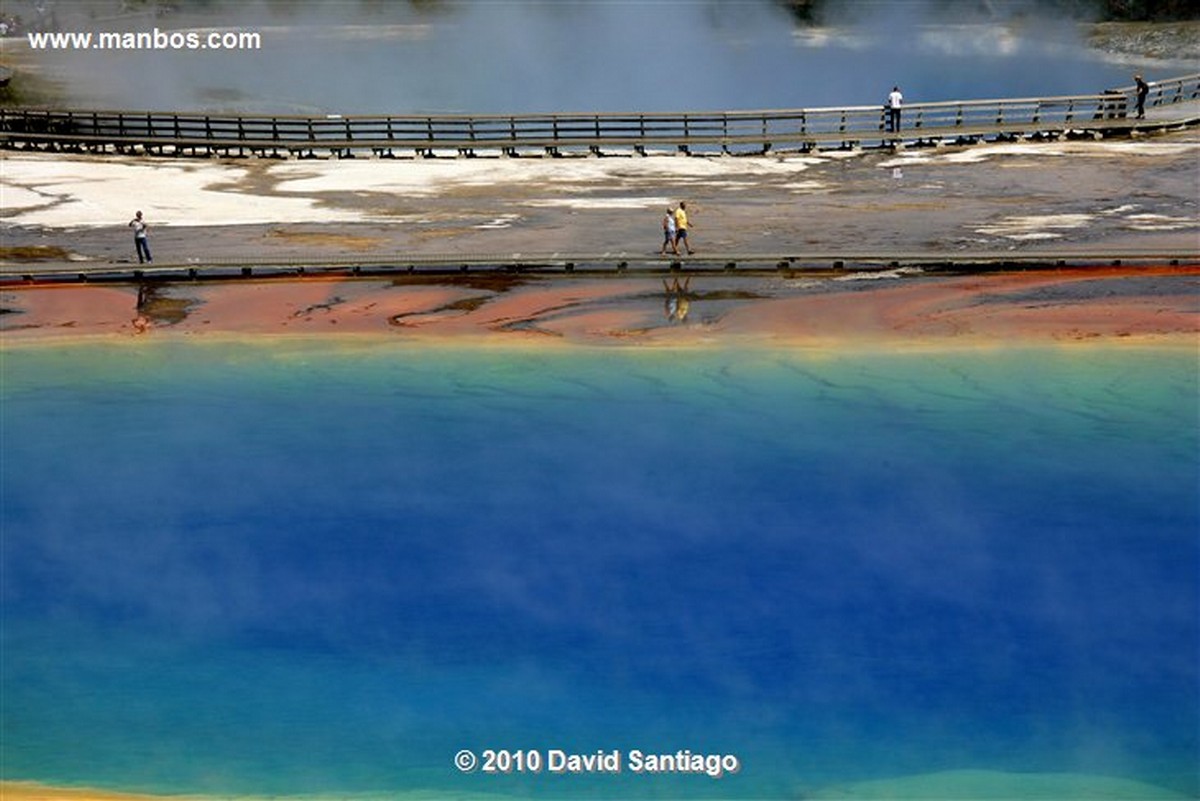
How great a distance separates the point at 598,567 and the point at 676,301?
11.3 metres

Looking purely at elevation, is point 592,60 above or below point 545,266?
above

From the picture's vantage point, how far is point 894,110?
1794 inches

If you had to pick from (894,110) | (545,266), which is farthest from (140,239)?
(894,110)

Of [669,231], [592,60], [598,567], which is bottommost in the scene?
[598,567]

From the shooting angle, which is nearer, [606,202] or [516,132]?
[606,202]

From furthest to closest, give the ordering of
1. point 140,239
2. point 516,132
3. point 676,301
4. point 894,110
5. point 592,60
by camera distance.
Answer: point 592,60 < point 516,132 < point 894,110 < point 140,239 < point 676,301

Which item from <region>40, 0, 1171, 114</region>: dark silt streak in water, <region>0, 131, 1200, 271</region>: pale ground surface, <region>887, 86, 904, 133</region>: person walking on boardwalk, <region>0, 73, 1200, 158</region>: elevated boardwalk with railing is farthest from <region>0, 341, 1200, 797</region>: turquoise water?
<region>40, 0, 1171, 114</region>: dark silt streak in water

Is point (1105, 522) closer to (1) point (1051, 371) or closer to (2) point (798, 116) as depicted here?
(1) point (1051, 371)

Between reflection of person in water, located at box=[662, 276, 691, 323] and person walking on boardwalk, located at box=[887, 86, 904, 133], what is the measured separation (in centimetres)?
1477

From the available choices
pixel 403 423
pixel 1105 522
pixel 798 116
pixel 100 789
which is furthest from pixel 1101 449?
pixel 798 116

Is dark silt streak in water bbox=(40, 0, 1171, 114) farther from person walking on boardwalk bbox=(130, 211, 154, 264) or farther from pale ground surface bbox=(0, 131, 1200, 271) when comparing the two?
person walking on boardwalk bbox=(130, 211, 154, 264)

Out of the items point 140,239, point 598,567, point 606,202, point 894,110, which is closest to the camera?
point 598,567

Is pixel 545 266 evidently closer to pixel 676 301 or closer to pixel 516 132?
pixel 676 301

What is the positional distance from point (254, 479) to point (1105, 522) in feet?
34.2
